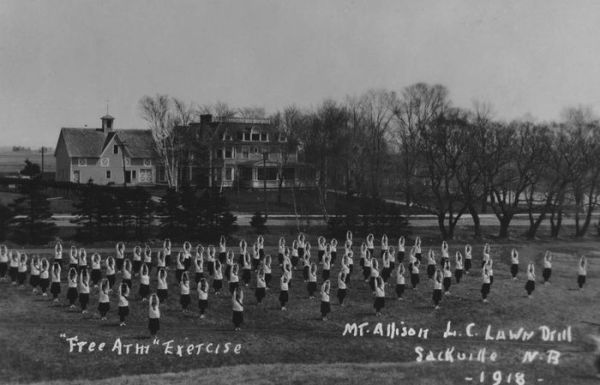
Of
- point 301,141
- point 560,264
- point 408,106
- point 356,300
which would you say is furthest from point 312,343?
point 301,141

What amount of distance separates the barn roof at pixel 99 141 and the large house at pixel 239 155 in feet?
15.3

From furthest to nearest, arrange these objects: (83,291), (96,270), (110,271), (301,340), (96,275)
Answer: (96,275) < (96,270) < (110,271) < (83,291) < (301,340)

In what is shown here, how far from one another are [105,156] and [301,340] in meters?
45.4

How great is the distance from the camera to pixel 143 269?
20.6m

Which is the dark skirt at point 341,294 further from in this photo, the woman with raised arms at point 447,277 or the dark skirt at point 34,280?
the dark skirt at point 34,280

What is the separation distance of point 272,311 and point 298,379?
638cm

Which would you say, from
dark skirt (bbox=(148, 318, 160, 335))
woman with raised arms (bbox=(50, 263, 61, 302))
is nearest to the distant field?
woman with raised arms (bbox=(50, 263, 61, 302))

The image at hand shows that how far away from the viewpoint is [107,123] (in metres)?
61.2

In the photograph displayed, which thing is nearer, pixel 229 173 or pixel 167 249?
pixel 167 249

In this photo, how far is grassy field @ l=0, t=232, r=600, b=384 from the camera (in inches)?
569

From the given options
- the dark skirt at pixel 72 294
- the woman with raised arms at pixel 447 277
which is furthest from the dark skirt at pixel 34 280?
the woman with raised arms at pixel 447 277

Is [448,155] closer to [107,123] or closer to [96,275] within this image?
[96,275]

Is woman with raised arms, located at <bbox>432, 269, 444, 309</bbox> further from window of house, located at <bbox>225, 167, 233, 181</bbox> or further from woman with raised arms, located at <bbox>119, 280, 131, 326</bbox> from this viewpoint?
window of house, located at <bbox>225, 167, 233, 181</bbox>

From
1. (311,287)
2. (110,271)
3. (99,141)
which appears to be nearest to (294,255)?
(311,287)
